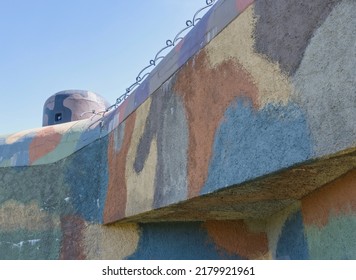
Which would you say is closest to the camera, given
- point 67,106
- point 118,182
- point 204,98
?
point 204,98

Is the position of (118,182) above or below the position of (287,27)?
below

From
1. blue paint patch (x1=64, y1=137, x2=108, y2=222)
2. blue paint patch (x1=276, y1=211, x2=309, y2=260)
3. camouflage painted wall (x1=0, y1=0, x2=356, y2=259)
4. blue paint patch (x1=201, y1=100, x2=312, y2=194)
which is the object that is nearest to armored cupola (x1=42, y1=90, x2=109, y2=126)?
camouflage painted wall (x1=0, y1=0, x2=356, y2=259)

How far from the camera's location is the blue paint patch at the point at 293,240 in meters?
2.87

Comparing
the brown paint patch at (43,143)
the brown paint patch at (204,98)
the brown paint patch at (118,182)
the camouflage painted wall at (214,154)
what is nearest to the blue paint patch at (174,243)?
the camouflage painted wall at (214,154)

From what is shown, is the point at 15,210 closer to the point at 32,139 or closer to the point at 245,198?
the point at 32,139

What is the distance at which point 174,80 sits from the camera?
10.2ft

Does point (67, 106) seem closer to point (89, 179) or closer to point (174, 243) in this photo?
point (89, 179)

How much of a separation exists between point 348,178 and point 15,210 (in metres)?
3.08

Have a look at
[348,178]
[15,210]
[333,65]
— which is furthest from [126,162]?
[333,65]

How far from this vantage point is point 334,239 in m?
2.41

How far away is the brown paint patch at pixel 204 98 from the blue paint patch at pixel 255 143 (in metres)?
0.07

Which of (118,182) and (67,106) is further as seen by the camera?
(67,106)

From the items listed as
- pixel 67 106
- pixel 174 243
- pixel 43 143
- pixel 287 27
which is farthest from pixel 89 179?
pixel 287 27

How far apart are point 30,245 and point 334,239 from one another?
270 centimetres
